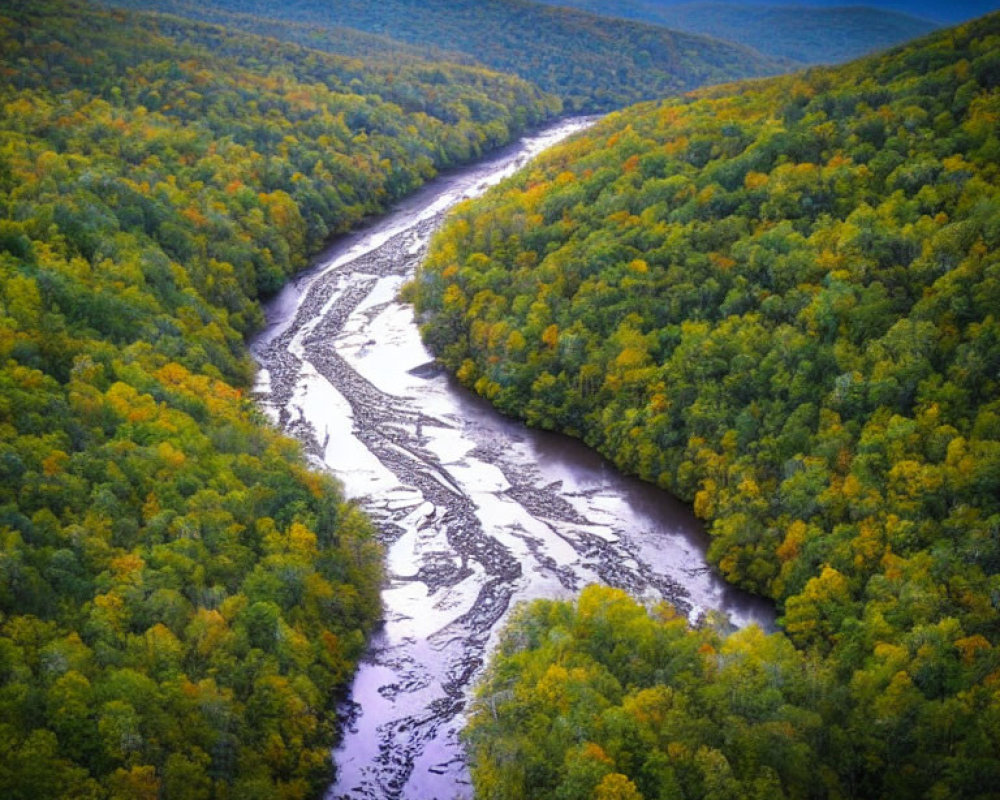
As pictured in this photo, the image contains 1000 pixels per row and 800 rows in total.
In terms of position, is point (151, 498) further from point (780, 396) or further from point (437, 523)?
point (780, 396)

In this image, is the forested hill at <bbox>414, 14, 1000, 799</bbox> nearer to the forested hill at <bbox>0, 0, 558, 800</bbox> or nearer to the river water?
the river water

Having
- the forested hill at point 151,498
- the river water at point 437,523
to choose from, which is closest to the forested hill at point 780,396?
the river water at point 437,523

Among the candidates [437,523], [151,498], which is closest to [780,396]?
[437,523]

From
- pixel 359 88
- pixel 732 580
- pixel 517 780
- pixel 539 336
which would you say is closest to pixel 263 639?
pixel 517 780

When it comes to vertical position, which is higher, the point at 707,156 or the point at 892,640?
the point at 707,156

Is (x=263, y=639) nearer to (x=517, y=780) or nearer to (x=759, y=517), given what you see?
(x=517, y=780)
